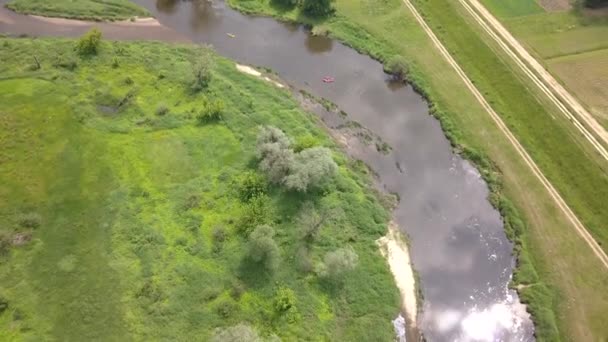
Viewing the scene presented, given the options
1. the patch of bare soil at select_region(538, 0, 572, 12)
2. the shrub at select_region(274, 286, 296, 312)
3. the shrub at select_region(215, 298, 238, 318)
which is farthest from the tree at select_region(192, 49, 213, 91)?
the patch of bare soil at select_region(538, 0, 572, 12)

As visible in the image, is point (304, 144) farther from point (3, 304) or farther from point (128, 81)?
point (3, 304)

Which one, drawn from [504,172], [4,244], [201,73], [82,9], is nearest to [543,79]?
[504,172]

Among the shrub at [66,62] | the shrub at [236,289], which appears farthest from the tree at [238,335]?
the shrub at [66,62]

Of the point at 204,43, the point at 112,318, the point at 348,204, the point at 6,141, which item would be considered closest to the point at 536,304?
the point at 348,204

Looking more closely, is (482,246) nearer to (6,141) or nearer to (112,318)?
(112,318)

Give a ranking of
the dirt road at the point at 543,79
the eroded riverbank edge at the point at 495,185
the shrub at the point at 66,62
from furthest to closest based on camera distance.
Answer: the shrub at the point at 66,62
the dirt road at the point at 543,79
the eroded riverbank edge at the point at 495,185

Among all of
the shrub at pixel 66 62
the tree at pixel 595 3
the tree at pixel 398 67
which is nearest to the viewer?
the shrub at pixel 66 62

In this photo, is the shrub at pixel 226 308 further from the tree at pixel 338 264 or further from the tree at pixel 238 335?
the tree at pixel 338 264
